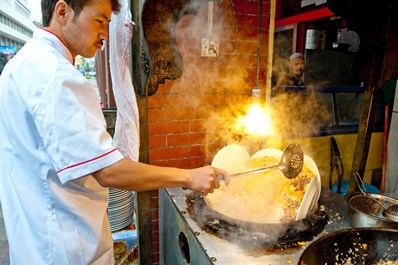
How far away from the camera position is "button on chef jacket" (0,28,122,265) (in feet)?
4.20

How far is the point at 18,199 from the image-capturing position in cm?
150

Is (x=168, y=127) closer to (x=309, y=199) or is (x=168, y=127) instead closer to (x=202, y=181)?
(x=202, y=181)

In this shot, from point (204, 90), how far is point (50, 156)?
180 centimetres

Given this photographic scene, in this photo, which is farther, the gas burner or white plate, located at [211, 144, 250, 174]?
white plate, located at [211, 144, 250, 174]

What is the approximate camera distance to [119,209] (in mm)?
3227

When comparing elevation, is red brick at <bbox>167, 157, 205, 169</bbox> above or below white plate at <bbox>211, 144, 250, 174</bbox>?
below

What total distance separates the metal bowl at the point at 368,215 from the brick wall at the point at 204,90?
4.34 ft

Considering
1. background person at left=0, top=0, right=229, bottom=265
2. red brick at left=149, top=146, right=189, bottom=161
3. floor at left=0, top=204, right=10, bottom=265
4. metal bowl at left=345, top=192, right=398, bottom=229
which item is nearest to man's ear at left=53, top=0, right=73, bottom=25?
background person at left=0, top=0, right=229, bottom=265

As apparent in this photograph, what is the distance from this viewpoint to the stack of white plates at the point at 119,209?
3.12 meters

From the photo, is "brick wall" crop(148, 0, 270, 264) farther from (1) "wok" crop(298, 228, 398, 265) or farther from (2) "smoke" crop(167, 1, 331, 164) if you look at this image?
(1) "wok" crop(298, 228, 398, 265)

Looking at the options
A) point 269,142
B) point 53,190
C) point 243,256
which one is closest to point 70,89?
point 53,190

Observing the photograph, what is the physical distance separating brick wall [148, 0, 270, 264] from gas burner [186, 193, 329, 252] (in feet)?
3.31

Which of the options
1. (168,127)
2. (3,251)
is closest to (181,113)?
(168,127)

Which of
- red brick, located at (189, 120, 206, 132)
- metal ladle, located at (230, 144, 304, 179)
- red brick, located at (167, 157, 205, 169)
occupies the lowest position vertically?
red brick, located at (167, 157, 205, 169)
